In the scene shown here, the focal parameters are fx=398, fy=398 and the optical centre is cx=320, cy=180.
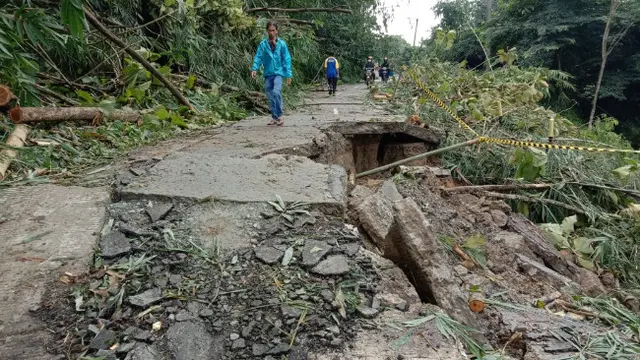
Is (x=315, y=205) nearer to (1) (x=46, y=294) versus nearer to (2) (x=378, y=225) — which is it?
(2) (x=378, y=225)

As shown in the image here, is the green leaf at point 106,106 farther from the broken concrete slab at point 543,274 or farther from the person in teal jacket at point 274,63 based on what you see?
the broken concrete slab at point 543,274

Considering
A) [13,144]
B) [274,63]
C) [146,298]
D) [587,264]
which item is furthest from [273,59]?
[587,264]

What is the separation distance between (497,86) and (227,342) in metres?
6.67

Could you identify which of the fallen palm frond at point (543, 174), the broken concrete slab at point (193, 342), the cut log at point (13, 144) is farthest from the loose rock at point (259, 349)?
the fallen palm frond at point (543, 174)

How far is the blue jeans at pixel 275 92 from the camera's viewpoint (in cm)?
494

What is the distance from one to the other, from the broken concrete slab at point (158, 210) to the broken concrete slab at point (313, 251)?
0.83 m

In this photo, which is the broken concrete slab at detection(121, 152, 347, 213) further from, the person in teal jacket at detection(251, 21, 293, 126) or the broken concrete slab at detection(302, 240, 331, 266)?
the person in teal jacket at detection(251, 21, 293, 126)

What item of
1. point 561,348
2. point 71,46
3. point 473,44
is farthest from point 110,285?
point 473,44

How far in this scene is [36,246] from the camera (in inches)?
77.2

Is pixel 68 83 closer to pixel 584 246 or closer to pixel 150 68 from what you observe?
pixel 150 68

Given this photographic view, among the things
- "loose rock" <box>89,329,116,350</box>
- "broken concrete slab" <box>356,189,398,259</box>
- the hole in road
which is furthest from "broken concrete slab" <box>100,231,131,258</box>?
the hole in road

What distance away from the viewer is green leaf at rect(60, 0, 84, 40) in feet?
6.82

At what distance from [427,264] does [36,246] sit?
6.38 ft

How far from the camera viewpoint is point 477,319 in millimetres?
1889
